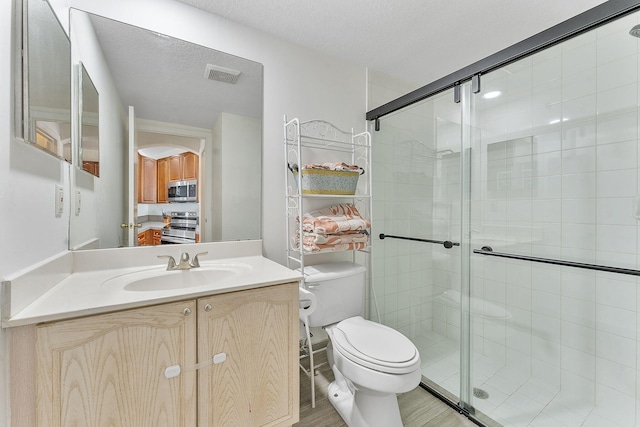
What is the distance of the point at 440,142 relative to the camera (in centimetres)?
177

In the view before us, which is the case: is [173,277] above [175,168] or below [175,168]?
below

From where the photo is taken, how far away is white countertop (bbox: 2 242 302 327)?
76 cm

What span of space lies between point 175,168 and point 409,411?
1.83m

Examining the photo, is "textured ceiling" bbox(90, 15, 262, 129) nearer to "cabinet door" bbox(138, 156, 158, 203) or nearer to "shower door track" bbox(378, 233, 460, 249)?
"cabinet door" bbox(138, 156, 158, 203)

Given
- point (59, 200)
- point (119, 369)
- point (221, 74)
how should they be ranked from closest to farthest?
point (119, 369) → point (59, 200) → point (221, 74)

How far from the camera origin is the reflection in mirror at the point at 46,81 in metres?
0.83

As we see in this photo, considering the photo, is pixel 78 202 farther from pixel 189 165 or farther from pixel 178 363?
pixel 178 363

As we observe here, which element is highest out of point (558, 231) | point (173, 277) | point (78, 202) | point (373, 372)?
point (78, 202)

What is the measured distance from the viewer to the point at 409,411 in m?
1.48

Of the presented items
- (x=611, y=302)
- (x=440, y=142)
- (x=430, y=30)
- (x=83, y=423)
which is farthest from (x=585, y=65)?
(x=83, y=423)

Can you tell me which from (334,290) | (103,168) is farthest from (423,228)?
(103,168)

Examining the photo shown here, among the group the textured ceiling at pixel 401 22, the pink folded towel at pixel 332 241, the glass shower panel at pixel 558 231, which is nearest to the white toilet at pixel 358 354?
the pink folded towel at pixel 332 241

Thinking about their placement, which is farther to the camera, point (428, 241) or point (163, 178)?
point (428, 241)

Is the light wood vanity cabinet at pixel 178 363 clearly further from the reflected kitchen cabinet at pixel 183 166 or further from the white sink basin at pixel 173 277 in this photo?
→ the reflected kitchen cabinet at pixel 183 166
